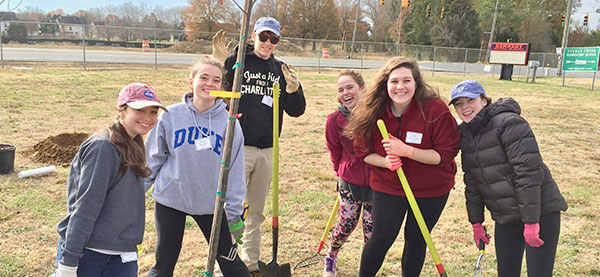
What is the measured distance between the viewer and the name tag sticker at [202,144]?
261 centimetres

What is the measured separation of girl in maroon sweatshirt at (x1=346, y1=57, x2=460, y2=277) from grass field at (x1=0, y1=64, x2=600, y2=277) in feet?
3.51

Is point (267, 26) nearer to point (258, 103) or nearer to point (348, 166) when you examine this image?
point (258, 103)

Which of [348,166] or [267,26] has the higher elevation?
[267,26]

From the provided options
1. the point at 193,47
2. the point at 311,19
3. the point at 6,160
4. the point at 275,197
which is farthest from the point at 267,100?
the point at 311,19

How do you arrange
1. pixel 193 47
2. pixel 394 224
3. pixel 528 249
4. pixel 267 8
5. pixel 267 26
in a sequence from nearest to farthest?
pixel 528 249 < pixel 394 224 < pixel 267 26 < pixel 193 47 < pixel 267 8

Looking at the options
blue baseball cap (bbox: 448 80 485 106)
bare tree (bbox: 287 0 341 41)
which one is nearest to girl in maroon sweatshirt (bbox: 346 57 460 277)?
blue baseball cap (bbox: 448 80 485 106)

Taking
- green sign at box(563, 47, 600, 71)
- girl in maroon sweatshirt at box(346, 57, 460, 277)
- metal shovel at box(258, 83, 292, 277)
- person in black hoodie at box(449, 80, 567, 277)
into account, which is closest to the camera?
person in black hoodie at box(449, 80, 567, 277)

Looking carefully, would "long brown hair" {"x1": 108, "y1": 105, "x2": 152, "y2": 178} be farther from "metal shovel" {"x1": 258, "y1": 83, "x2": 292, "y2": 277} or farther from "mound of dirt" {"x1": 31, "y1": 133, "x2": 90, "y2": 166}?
"mound of dirt" {"x1": 31, "y1": 133, "x2": 90, "y2": 166}

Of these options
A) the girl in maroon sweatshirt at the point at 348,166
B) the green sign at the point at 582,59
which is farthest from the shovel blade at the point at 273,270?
the green sign at the point at 582,59

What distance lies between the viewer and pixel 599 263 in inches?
162

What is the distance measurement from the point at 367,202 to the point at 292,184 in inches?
118

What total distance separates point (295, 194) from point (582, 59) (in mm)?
24152

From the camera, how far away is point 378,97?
292cm

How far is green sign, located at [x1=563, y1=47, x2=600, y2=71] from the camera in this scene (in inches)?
899
